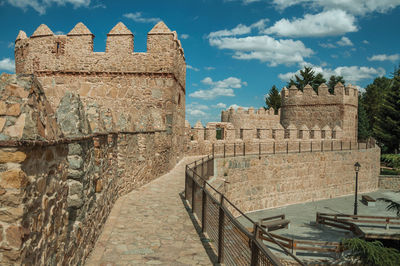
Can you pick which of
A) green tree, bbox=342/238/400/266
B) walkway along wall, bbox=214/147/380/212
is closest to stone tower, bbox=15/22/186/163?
walkway along wall, bbox=214/147/380/212

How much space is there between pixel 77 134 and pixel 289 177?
53.1ft

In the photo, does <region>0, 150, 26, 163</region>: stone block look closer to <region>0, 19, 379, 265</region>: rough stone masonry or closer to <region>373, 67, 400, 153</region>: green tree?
<region>0, 19, 379, 265</region>: rough stone masonry

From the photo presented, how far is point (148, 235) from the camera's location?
5680 mm

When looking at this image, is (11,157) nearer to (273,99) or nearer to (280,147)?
(280,147)

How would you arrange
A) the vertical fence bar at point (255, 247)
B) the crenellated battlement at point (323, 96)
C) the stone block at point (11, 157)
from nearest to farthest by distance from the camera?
1. the stone block at point (11, 157)
2. the vertical fence bar at point (255, 247)
3. the crenellated battlement at point (323, 96)

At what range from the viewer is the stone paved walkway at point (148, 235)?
472 cm

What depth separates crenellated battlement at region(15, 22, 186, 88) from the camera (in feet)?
41.9

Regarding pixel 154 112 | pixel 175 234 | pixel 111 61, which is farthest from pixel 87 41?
pixel 175 234

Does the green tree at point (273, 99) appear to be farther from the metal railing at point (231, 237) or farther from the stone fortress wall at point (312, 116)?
the metal railing at point (231, 237)

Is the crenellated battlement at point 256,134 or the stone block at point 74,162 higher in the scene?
the crenellated battlement at point 256,134

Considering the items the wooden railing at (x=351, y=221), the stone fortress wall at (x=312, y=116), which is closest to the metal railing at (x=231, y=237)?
the wooden railing at (x=351, y=221)

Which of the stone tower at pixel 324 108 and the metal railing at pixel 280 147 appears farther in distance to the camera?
the stone tower at pixel 324 108

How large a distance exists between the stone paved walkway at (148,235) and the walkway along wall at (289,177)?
4777mm

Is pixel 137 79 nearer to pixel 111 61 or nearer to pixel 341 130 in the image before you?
pixel 111 61
